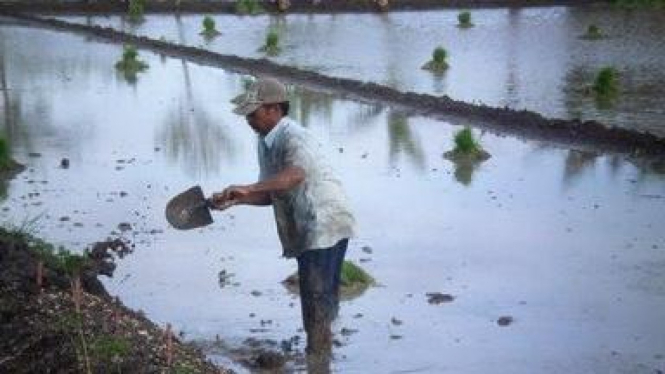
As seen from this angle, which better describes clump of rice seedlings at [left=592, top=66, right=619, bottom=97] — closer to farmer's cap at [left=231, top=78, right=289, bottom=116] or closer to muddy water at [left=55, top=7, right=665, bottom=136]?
muddy water at [left=55, top=7, right=665, bottom=136]

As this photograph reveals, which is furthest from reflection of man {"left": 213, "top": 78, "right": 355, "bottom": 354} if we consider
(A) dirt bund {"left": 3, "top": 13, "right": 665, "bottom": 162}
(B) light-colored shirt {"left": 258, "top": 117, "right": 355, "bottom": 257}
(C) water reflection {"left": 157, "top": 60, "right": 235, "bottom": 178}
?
(A) dirt bund {"left": 3, "top": 13, "right": 665, "bottom": 162}

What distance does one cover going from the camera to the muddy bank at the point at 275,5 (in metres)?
34.7

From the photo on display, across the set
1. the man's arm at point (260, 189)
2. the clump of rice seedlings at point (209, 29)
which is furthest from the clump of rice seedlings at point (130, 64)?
the man's arm at point (260, 189)

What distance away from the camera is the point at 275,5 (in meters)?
35.3

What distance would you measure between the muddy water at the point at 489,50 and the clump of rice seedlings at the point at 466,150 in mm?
2490

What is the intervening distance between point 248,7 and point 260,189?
3060 cm

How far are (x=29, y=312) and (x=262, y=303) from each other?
182 centimetres

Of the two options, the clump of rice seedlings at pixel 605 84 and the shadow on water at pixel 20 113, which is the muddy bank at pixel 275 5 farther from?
the clump of rice seedlings at pixel 605 84

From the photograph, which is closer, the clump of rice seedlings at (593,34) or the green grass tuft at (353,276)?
the green grass tuft at (353,276)

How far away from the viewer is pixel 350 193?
10.5 m

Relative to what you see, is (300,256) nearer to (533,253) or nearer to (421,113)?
(533,253)

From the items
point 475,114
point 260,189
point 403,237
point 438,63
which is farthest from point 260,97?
point 438,63

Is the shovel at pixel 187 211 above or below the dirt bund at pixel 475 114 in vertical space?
above

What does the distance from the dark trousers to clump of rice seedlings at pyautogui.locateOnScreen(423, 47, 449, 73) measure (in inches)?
588
